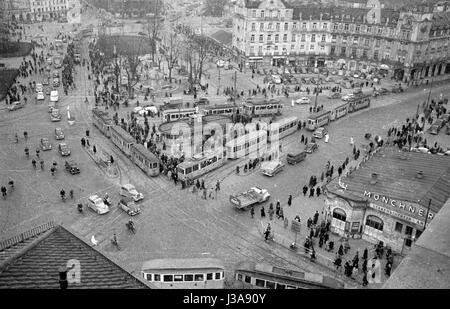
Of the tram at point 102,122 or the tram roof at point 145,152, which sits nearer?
the tram roof at point 145,152

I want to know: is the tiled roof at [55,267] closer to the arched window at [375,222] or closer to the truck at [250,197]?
the truck at [250,197]

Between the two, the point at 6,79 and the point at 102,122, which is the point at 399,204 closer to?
the point at 102,122

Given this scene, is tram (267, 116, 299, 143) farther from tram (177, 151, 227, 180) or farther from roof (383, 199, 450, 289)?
roof (383, 199, 450, 289)

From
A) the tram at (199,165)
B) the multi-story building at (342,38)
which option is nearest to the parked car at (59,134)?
the tram at (199,165)

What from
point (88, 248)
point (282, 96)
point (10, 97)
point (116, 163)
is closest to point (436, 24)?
point (282, 96)
